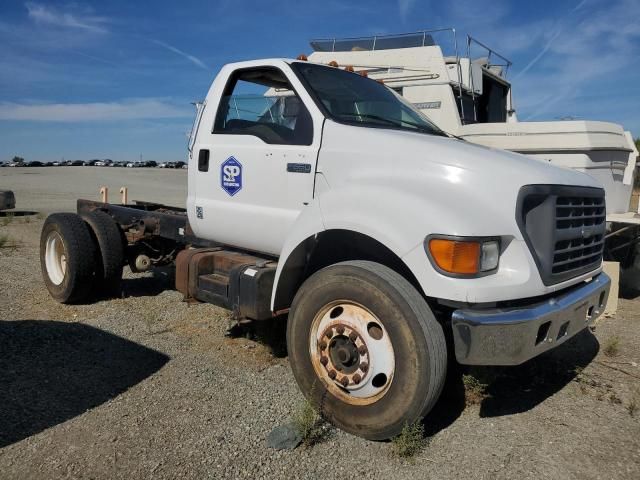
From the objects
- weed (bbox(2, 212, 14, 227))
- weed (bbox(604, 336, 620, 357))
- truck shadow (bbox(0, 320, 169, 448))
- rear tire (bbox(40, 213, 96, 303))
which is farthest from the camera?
weed (bbox(2, 212, 14, 227))

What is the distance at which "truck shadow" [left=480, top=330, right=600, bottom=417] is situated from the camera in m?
3.93

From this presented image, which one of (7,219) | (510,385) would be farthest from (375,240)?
(7,219)

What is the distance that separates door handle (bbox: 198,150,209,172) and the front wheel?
5.56 feet

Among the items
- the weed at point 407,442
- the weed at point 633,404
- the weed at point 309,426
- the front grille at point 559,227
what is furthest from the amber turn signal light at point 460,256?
the weed at point 633,404

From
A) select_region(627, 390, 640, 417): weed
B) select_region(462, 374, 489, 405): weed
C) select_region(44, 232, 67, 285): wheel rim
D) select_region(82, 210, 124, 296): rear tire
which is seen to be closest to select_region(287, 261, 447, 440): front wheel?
select_region(462, 374, 489, 405): weed

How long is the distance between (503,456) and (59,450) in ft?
8.19

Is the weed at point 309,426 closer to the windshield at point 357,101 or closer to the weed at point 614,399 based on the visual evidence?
the windshield at point 357,101

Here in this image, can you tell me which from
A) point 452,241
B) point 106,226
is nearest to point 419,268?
point 452,241

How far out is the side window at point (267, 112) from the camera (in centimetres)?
410

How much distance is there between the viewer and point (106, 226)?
5.96 meters

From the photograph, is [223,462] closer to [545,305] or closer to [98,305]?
[545,305]

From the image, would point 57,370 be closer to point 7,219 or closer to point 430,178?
point 430,178

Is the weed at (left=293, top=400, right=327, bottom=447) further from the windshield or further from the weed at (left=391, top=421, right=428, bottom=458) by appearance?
the windshield

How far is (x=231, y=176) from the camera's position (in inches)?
177
